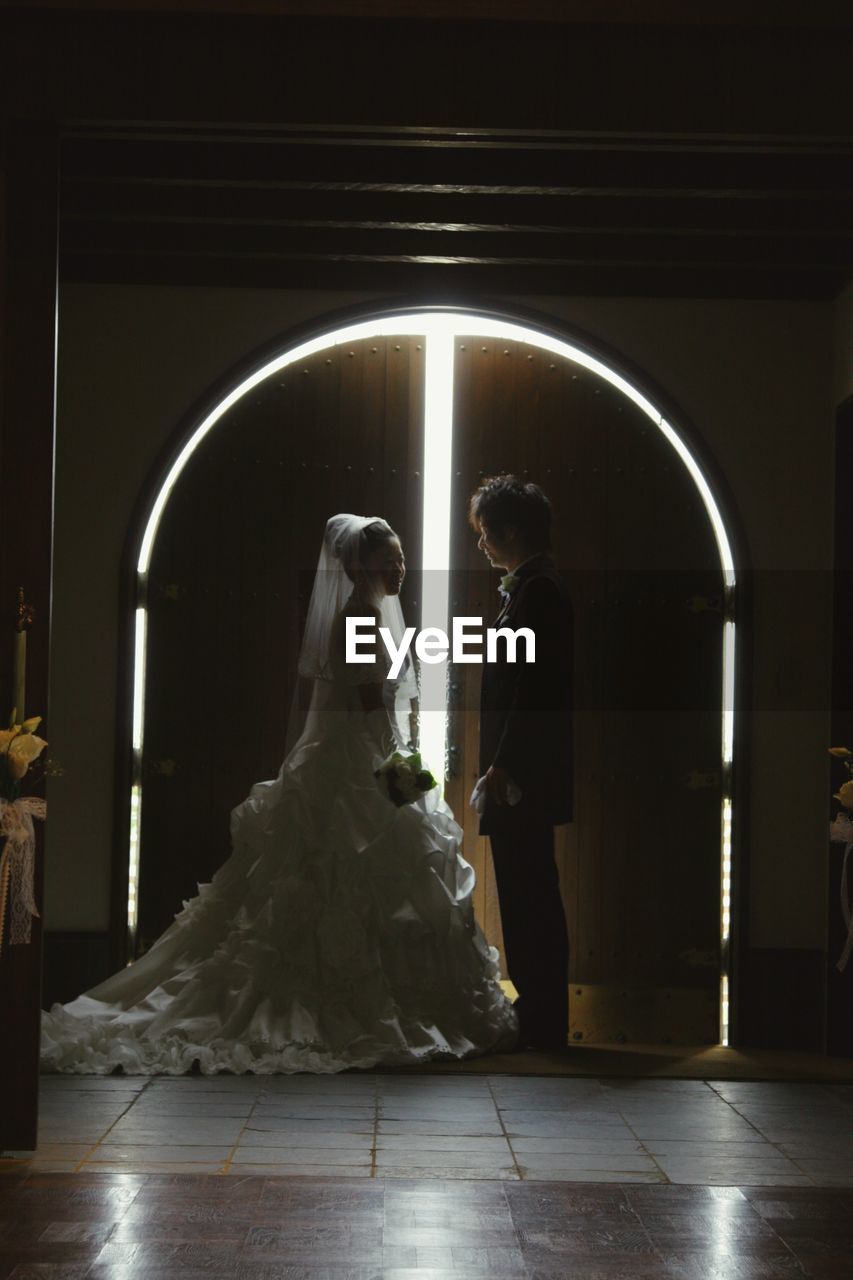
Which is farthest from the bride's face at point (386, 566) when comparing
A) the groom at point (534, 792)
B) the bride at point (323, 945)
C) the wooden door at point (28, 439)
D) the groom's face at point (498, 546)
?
the wooden door at point (28, 439)

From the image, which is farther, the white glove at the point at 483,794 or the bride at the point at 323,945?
the white glove at the point at 483,794

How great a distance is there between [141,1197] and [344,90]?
2939mm

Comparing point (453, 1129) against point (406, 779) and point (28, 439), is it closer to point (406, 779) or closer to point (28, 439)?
point (406, 779)

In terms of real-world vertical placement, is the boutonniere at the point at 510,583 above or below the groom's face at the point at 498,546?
below

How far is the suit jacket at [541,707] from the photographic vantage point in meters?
5.33

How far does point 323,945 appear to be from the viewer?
4961mm

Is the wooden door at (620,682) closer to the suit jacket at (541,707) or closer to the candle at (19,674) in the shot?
the suit jacket at (541,707)

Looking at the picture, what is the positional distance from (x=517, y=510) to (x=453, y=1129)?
90.2 inches

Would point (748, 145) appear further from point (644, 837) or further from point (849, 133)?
point (644, 837)

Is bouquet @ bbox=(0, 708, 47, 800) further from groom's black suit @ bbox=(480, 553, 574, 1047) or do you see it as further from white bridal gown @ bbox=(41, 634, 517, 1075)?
groom's black suit @ bbox=(480, 553, 574, 1047)

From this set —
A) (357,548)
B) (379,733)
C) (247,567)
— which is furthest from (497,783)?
(247,567)

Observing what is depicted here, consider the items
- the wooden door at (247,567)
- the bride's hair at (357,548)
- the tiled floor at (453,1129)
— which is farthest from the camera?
the wooden door at (247,567)

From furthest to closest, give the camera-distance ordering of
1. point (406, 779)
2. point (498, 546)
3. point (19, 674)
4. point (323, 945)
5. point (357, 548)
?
point (498, 546), point (357, 548), point (406, 779), point (323, 945), point (19, 674)

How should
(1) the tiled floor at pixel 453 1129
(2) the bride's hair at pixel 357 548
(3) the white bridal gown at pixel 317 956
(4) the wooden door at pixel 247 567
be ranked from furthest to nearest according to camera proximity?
(4) the wooden door at pixel 247 567, (2) the bride's hair at pixel 357 548, (3) the white bridal gown at pixel 317 956, (1) the tiled floor at pixel 453 1129
